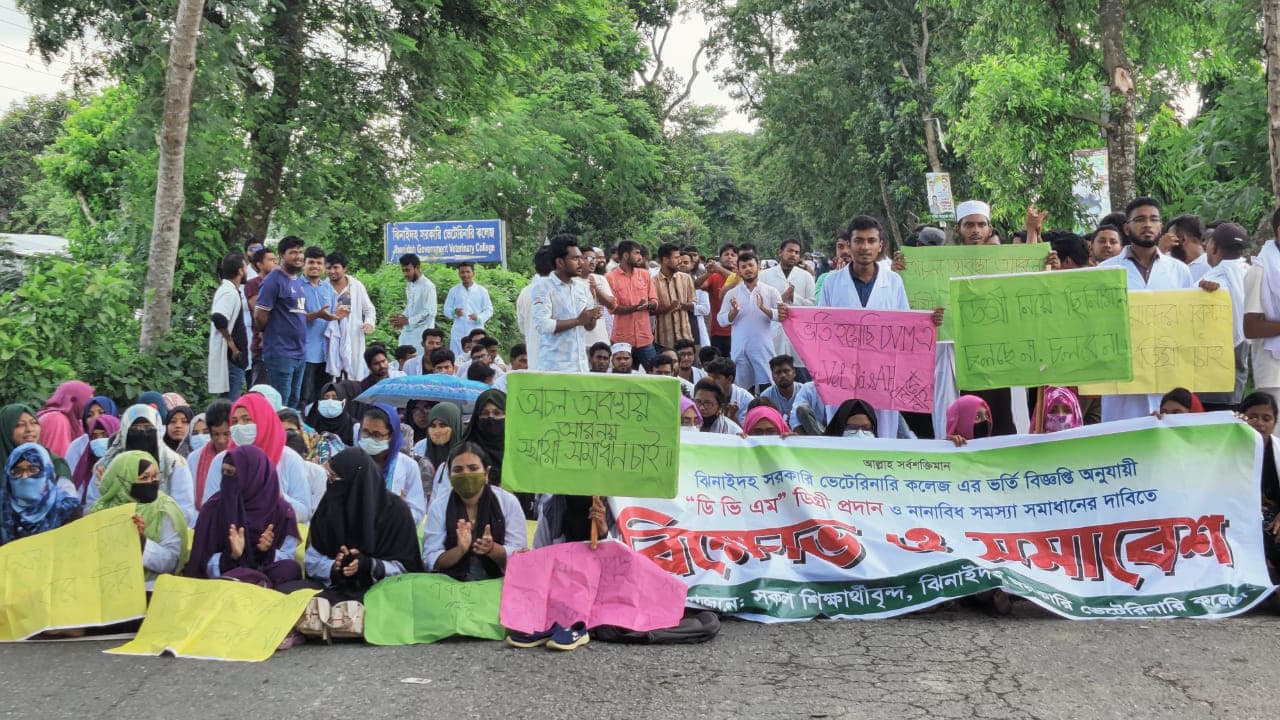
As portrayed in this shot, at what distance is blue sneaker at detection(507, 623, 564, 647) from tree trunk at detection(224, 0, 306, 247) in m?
12.3

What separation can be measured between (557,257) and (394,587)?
3.75 meters

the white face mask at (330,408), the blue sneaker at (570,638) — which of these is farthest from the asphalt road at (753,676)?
the white face mask at (330,408)

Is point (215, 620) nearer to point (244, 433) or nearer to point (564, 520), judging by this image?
point (244, 433)

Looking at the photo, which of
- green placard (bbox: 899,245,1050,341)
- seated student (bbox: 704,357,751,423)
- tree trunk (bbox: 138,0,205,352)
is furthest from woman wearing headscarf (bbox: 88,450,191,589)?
tree trunk (bbox: 138,0,205,352)

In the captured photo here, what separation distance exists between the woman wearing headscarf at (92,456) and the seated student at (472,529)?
2615 millimetres

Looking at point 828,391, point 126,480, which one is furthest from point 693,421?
point 126,480

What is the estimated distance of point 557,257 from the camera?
397 inches

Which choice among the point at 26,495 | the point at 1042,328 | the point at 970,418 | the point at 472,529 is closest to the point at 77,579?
the point at 26,495

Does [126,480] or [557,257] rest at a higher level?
[557,257]

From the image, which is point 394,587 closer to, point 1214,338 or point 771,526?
point 771,526

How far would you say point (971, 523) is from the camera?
285 inches

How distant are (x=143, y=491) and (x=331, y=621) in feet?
4.79

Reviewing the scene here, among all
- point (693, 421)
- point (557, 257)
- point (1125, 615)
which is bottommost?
point (1125, 615)

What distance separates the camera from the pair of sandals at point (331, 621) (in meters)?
6.75
